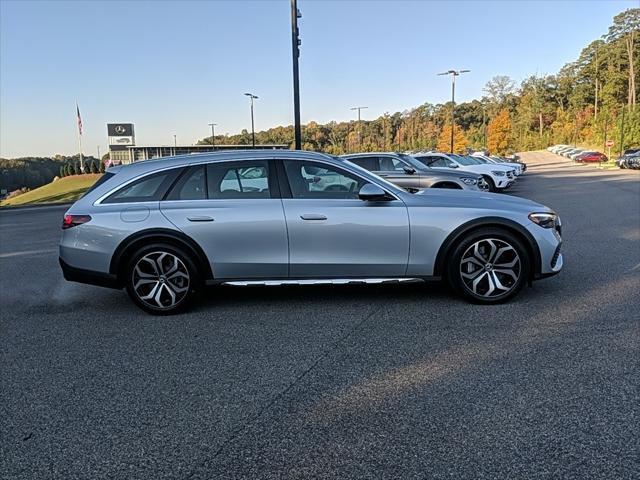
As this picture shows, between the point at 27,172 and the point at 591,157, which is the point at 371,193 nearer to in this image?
the point at 591,157

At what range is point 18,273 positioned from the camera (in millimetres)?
7727

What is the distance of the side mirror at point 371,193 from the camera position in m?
5.10

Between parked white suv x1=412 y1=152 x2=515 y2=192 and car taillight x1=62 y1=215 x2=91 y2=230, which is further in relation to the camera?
parked white suv x1=412 y1=152 x2=515 y2=192

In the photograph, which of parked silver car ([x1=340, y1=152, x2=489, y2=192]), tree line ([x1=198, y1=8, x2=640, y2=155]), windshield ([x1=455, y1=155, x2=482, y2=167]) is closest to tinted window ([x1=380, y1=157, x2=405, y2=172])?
parked silver car ([x1=340, y1=152, x2=489, y2=192])

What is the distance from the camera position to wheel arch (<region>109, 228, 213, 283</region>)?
515cm

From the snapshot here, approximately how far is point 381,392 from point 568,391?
118 cm

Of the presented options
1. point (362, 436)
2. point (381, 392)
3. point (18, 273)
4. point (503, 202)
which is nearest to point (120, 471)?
point (362, 436)

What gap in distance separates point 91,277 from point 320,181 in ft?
8.12

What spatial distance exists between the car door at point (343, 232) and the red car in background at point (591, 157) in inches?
2665

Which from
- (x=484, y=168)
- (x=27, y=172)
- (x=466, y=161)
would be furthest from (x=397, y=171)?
(x=27, y=172)

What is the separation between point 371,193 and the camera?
16.7 feet

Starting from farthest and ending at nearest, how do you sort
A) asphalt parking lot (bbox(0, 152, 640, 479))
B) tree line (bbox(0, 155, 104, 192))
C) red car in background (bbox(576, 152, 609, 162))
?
tree line (bbox(0, 155, 104, 192))
red car in background (bbox(576, 152, 609, 162))
asphalt parking lot (bbox(0, 152, 640, 479))

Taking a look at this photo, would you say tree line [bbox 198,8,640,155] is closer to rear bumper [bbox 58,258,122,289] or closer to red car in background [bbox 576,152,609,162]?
red car in background [bbox 576,152,609,162]

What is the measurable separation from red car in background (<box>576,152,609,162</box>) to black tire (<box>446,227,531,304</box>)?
220 ft
